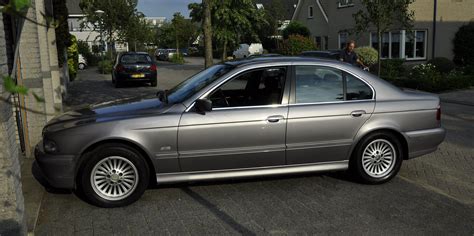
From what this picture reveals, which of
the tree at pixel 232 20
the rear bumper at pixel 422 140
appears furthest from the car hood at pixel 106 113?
the tree at pixel 232 20

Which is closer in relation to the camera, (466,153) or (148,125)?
(148,125)

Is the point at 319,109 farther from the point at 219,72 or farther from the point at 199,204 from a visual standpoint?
the point at 199,204

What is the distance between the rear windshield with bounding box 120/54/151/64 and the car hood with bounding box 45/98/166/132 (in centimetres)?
1486

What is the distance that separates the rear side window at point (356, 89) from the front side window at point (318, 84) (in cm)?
10

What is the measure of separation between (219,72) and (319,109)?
1258 millimetres

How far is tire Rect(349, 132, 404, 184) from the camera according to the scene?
560 cm

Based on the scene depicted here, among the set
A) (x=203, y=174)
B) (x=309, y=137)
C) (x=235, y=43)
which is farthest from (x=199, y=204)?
(x=235, y=43)

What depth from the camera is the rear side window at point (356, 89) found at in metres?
5.65

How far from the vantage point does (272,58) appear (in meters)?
5.83

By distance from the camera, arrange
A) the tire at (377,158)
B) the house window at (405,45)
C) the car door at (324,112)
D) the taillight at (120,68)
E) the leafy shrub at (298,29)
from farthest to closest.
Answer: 1. the leafy shrub at (298,29)
2. the house window at (405,45)
3. the taillight at (120,68)
4. the tire at (377,158)
5. the car door at (324,112)

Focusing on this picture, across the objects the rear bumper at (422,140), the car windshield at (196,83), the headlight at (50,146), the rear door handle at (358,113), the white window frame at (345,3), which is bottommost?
the rear bumper at (422,140)

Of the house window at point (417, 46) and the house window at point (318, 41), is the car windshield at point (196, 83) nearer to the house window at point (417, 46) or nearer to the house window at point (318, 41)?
the house window at point (417, 46)

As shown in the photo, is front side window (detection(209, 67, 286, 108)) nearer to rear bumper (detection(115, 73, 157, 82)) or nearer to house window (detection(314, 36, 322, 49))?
rear bumper (detection(115, 73, 157, 82))

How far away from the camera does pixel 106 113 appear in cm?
518
